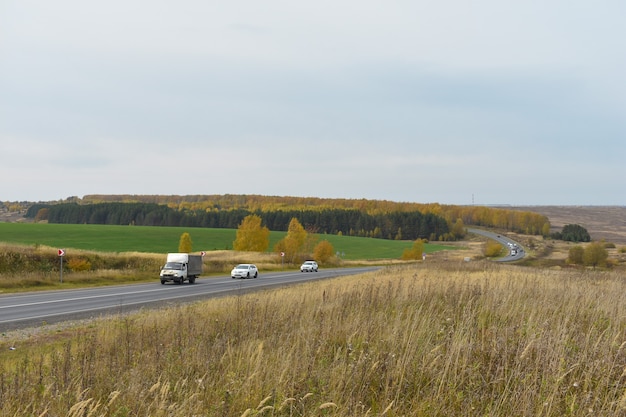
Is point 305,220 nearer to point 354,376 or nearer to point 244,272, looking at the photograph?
point 244,272

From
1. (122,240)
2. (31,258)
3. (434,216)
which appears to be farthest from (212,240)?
(434,216)

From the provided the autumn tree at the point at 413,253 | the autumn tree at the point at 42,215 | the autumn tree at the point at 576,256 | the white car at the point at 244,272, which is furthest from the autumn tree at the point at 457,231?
the autumn tree at the point at 42,215

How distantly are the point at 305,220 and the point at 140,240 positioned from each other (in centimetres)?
7086

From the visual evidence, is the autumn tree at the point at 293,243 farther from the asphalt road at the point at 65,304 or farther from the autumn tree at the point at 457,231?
the autumn tree at the point at 457,231

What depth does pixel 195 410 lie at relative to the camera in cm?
457

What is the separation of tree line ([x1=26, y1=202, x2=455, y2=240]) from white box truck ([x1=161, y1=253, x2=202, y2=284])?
123 m

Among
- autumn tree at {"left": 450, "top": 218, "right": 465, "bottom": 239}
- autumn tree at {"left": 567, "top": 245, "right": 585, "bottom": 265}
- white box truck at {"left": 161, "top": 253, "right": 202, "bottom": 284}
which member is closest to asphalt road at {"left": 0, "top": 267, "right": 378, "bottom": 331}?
white box truck at {"left": 161, "top": 253, "right": 202, "bottom": 284}

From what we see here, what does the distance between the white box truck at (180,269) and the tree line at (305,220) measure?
123146 mm

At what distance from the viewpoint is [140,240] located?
108 m

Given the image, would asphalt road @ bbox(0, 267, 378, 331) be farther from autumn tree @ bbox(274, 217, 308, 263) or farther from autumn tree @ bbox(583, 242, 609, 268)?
autumn tree @ bbox(583, 242, 609, 268)

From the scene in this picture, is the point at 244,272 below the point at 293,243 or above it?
below

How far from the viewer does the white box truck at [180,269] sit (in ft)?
124

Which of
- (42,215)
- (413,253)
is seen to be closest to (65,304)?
(413,253)

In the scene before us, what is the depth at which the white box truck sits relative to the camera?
1491 inches
